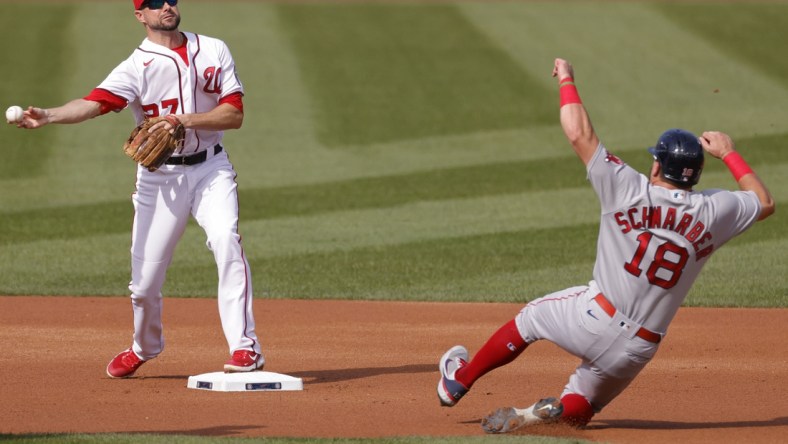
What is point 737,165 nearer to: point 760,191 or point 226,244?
point 760,191

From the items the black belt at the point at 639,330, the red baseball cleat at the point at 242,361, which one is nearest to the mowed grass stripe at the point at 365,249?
the red baseball cleat at the point at 242,361

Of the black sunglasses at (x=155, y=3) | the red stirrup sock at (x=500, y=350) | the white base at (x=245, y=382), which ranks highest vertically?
the black sunglasses at (x=155, y=3)

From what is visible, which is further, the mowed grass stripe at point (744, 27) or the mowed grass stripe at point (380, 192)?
the mowed grass stripe at point (744, 27)

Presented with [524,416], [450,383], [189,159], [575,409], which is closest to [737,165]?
[575,409]

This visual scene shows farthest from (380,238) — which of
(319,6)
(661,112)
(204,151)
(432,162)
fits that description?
(319,6)

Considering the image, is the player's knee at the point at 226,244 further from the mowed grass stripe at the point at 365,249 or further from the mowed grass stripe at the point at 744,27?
the mowed grass stripe at the point at 744,27

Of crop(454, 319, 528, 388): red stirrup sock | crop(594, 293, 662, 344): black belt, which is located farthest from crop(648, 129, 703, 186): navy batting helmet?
crop(454, 319, 528, 388): red stirrup sock

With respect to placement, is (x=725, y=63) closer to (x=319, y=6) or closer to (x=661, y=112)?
(x=661, y=112)
